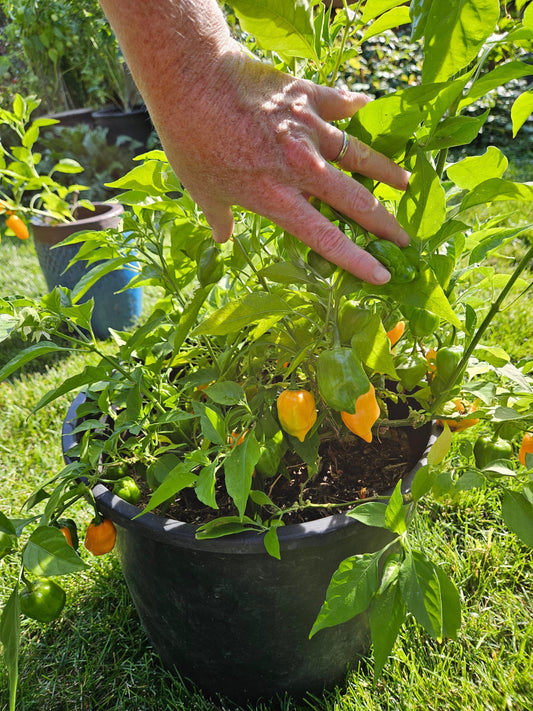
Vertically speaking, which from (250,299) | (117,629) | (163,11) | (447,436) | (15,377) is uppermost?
(163,11)

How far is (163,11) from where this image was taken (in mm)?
549

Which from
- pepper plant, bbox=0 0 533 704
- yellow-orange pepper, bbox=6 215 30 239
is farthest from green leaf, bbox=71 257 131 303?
yellow-orange pepper, bbox=6 215 30 239

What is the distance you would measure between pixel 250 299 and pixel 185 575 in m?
0.43

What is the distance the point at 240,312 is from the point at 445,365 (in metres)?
0.30

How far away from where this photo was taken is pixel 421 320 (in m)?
0.64

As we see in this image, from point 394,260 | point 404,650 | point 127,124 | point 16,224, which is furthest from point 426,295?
point 127,124

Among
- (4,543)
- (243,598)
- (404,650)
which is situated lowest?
(404,650)

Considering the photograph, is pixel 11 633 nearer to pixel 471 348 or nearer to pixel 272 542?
pixel 272 542

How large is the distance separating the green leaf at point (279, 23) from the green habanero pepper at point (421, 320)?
293 millimetres

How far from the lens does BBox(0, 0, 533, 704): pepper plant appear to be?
559 millimetres

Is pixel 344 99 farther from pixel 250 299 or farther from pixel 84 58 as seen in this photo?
pixel 84 58

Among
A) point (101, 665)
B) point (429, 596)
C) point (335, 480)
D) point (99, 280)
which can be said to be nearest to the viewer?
point (429, 596)

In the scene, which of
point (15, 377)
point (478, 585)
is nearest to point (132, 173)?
point (478, 585)

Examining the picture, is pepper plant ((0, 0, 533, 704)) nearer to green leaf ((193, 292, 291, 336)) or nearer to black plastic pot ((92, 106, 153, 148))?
green leaf ((193, 292, 291, 336))
